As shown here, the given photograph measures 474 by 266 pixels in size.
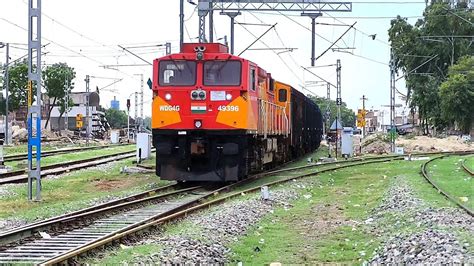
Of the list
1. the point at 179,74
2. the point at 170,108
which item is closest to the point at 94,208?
the point at 170,108

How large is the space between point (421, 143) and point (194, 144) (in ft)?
127

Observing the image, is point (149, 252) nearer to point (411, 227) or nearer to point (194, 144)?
point (411, 227)

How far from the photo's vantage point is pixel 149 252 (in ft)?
30.2

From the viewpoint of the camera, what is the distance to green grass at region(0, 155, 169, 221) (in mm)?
14784

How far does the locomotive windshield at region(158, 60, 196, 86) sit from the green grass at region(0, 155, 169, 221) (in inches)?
133

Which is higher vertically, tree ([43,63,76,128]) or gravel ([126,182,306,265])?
tree ([43,63,76,128])

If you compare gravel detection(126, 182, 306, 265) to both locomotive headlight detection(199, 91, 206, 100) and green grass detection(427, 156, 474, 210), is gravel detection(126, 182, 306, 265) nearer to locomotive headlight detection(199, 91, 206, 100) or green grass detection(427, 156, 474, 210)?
locomotive headlight detection(199, 91, 206, 100)

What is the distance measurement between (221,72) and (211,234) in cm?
922

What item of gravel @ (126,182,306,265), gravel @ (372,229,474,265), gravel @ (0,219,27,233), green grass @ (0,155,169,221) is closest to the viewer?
gravel @ (372,229,474,265)

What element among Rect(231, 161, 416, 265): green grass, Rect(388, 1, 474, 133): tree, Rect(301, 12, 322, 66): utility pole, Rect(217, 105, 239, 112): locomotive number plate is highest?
Rect(388, 1, 474, 133): tree

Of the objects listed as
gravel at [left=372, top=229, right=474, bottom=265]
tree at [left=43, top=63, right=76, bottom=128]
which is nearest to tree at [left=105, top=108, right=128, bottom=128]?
tree at [left=43, top=63, right=76, bottom=128]

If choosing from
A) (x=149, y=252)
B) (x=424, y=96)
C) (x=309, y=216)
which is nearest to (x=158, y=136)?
(x=309, y=216)

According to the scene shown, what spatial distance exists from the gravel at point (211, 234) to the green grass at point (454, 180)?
433 centimetres

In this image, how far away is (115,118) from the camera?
14250 centimetres
